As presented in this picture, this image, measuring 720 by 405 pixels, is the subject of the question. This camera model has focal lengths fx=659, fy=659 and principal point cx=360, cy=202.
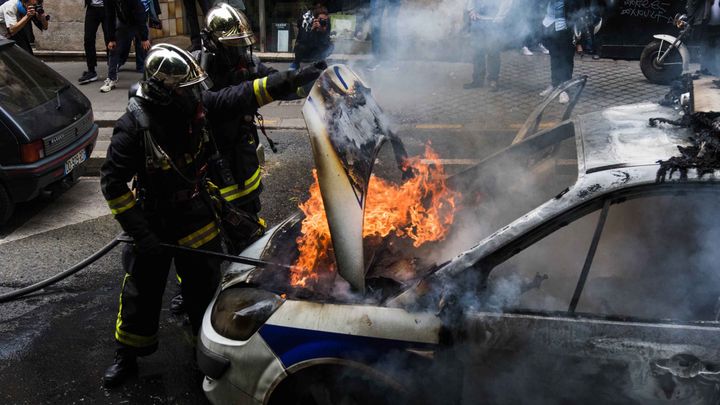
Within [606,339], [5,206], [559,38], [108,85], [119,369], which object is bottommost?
[119,369]

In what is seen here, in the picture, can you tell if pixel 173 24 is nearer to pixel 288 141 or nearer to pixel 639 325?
pixel 288 141

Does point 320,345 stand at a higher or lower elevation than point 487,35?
lower

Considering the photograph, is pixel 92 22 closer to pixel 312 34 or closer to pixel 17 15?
pixel 17 15

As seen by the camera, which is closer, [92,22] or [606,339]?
[606,339]

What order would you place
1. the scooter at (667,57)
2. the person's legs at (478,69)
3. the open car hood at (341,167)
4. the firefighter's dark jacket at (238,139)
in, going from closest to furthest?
the open car hood at (341,167) < the firefighter's dark jacket at (238,139) < the scooter at (667,57) < the person's legs at (478,69)

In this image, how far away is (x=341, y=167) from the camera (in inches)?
114

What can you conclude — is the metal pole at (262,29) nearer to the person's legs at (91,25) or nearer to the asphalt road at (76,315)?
the person's legs at (91,25)

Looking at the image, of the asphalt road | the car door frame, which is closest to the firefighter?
the asphalt road

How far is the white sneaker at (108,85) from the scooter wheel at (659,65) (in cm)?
826

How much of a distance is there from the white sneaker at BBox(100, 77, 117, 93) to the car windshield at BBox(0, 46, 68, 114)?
140 inches

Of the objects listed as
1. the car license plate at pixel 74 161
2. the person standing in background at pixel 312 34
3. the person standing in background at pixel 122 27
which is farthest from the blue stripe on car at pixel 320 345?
the person standing in background at pixel 122 27

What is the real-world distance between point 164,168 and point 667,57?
27.1 feet

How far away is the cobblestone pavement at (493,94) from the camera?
8.88m

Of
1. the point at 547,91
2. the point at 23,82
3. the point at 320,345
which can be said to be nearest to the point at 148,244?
the point at 320,345
